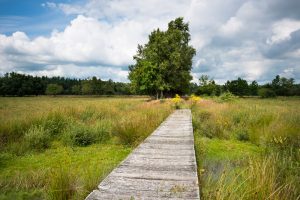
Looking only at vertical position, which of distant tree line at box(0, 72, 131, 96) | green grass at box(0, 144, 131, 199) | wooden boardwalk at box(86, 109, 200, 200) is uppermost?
distant tree line at box(0, 72, 131, 96)

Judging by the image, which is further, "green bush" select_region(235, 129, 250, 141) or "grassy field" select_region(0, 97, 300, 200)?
"green bush" select_region(235, 129, 250, 141)

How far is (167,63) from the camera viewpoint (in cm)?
3362

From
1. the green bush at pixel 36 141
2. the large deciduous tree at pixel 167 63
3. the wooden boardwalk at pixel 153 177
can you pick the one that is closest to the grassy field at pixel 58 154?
the green bush at pixel 36 141

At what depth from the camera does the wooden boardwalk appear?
2.78 meters

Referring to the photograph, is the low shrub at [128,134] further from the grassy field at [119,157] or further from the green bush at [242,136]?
the green bush at [242,136]

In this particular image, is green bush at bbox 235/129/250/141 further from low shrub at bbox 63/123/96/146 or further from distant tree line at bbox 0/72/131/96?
distant tree line at bbox 0/72/131/96

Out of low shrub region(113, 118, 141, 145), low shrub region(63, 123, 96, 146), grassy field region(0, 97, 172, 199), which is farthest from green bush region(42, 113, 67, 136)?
low shrub region(113, 118, 141, 145)

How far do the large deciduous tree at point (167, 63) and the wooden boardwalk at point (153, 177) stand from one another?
29.0 metres

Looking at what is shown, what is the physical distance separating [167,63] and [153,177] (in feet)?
101

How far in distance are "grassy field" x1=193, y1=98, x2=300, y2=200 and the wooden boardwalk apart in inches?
11.1

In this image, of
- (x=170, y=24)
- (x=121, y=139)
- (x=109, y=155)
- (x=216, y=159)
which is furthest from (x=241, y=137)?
(x=170, y=24)

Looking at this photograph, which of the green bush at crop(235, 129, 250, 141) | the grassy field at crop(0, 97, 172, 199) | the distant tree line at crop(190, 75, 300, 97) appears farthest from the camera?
the distant tree line at crop(190, 75, 300, 97)

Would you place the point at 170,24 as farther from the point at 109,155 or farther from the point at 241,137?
the point at 109,155

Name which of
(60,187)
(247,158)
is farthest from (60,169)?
(247,158)
